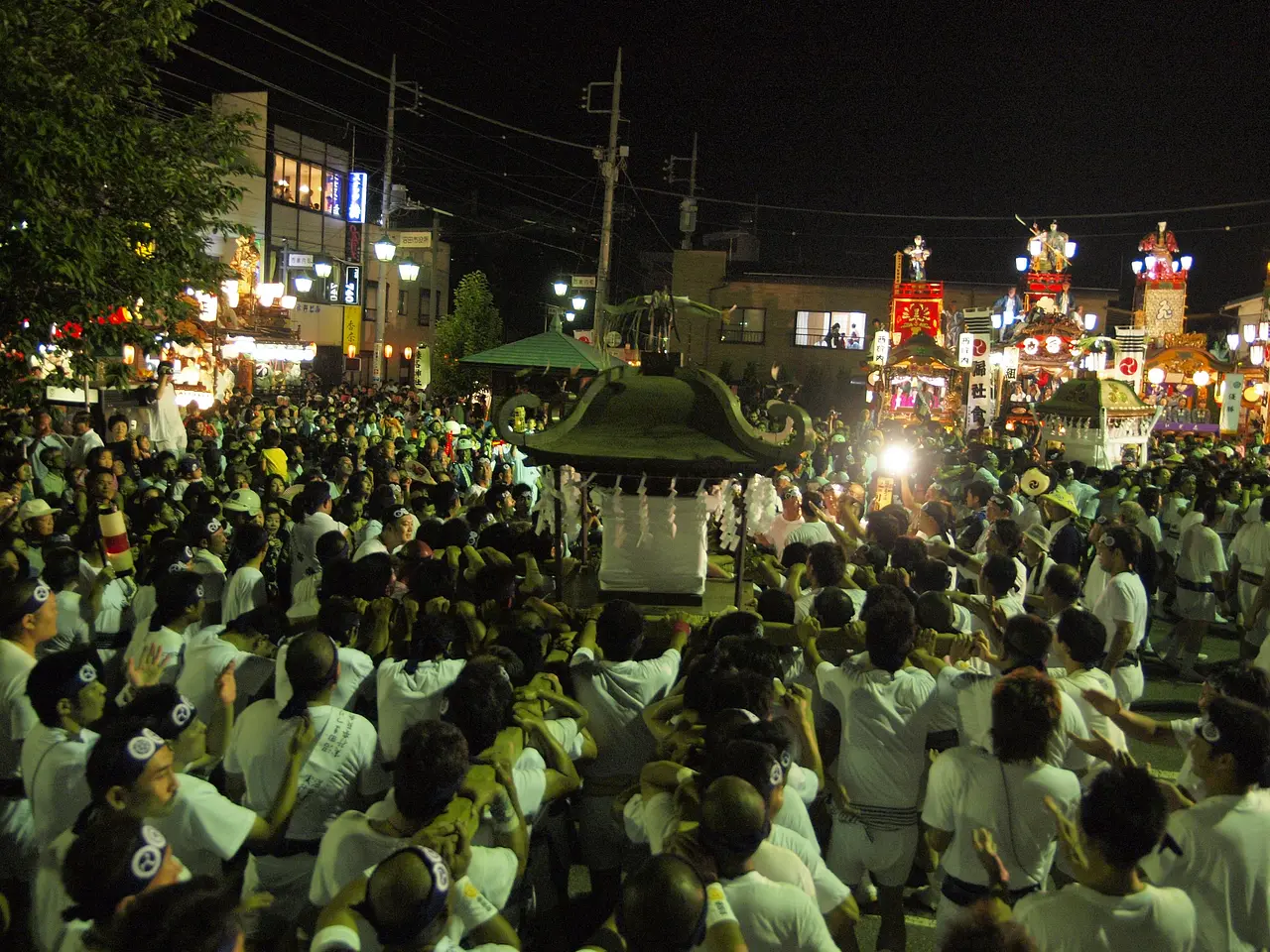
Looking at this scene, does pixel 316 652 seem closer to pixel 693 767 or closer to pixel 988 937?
pixel 693 767

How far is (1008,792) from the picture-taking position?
3.76m

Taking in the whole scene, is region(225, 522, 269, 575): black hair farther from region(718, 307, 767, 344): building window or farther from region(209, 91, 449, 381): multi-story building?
region(718, 307, 767, 344): building window

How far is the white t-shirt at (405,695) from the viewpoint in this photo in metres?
4.61

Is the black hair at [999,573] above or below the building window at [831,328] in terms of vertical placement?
below

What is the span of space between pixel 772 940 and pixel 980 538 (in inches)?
259

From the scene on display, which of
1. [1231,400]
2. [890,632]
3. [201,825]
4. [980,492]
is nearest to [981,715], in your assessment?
[890,632]

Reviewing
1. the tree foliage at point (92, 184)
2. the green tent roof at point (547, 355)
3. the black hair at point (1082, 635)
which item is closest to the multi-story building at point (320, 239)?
the green tent roof at point (547, 355)

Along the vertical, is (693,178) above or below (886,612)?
above

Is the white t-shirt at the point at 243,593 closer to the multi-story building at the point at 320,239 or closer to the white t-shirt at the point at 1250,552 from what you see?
the white t-shirt at the point at 1250,552

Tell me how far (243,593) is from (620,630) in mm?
2688

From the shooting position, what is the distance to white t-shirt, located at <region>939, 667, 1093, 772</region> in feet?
13.9

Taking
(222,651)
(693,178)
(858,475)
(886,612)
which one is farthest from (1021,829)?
(693,178)

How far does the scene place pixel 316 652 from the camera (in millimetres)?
4000

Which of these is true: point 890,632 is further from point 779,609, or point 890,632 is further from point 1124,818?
point 1124,818
